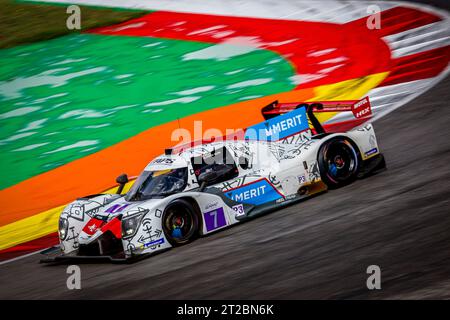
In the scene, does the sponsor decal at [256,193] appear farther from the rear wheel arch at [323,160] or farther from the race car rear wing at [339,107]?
the race car rear wing at [339,107]

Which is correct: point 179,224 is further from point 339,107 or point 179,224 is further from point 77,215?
point 339,107

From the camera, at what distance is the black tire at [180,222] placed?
29.5 feet

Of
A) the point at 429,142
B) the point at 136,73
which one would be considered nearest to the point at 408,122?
the point at 429,142

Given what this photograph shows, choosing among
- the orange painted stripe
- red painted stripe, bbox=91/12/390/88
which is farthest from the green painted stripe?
red painted stripe, bbox=91/12/390/88

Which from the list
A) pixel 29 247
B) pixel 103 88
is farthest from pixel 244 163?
pixel 103 88

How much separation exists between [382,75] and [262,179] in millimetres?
7375

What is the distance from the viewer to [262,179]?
9891 millimetres

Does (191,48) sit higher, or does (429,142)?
(191,48)

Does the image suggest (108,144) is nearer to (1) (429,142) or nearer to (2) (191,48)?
(2) (191,48)

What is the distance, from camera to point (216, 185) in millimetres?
9625

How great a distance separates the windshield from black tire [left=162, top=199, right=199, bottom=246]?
1.16 feet

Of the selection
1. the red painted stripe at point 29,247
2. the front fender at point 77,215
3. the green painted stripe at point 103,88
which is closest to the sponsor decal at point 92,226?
the front fender at point 77,215

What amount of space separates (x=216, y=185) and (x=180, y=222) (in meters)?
0.78

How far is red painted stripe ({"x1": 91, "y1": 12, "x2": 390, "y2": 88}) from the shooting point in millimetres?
17188
